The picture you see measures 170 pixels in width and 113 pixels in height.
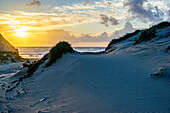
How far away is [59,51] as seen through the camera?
9.91 meters

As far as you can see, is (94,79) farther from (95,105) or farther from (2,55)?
(2,55)

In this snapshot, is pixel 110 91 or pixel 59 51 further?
pixel 59 51

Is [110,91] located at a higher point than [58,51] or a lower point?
lower

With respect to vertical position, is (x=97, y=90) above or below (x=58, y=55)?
below

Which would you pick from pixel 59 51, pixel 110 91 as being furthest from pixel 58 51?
pixel 110 91

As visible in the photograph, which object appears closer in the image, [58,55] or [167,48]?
[167,48]

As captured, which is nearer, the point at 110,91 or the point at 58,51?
the point at 110,91

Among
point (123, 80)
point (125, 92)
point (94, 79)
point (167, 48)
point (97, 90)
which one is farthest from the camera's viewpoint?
point (167, 48)

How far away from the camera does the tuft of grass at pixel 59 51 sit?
9680mm

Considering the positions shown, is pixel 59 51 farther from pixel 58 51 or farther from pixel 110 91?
pixel 110 91

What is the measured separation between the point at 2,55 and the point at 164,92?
23858mm

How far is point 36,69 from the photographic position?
10211mm

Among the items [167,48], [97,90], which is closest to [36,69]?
[97,90]

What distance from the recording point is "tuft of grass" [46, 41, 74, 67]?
31.8 ft
